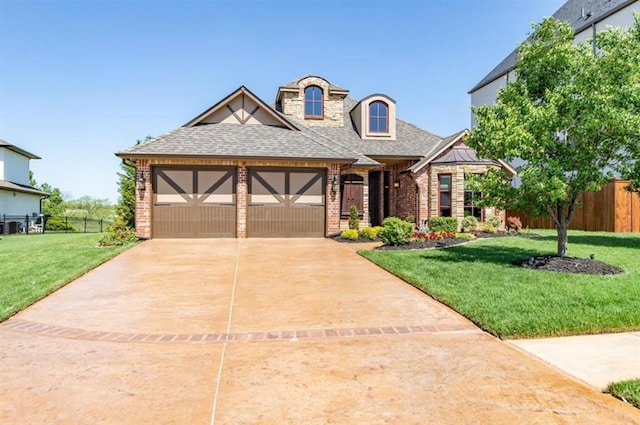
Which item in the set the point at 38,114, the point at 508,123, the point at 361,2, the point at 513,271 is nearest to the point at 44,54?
the point at 38,114

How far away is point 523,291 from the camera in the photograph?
6.04 m

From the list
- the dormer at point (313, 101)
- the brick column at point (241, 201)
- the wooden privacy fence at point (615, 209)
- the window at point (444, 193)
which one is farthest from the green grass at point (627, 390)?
the dormer at point (313, 101)

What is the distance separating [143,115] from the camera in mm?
19547

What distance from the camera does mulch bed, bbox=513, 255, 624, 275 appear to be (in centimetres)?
752

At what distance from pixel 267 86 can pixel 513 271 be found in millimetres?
20707

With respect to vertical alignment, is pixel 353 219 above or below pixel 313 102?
below

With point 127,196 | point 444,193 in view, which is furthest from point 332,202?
point 127,196

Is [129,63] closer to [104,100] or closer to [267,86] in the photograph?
[104,100]

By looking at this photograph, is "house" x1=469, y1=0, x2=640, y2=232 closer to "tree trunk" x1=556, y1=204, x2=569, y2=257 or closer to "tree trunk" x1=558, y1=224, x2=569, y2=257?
"tree trunk" x1=556, y1=204, x2=569, y2=257

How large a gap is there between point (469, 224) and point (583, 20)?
17475 millimetres

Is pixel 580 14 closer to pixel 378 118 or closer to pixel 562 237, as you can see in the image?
pixel 378 118

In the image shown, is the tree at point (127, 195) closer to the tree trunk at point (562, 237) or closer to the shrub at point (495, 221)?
the shrub at point (495, 221)

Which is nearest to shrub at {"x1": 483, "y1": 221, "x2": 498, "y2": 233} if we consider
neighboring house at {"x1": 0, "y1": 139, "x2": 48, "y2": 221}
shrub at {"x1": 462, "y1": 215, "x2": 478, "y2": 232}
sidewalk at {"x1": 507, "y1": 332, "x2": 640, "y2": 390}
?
shrub at {"x1": 462, "y1": 215, "x2": 478, "y2": 232}

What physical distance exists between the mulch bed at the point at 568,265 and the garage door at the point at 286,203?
8.65 m
